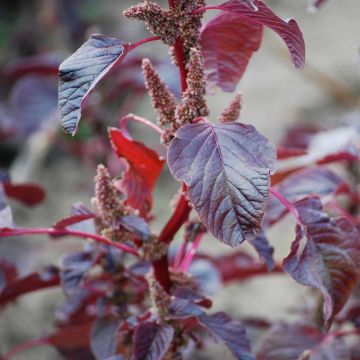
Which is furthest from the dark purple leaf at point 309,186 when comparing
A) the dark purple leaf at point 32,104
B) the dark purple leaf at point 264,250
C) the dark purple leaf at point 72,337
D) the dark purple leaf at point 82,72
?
the dark purple leaf at point 32,104

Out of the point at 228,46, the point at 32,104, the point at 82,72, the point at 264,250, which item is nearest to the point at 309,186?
the point at 264,250

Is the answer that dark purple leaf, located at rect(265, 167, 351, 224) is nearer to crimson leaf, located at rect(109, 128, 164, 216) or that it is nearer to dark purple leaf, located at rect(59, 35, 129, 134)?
crimson leaf, located at rect(109, 128, 164, 216)

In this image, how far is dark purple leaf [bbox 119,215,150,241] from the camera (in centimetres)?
90

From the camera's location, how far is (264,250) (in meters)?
1.02

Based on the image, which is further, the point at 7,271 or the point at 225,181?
the point at 7,271

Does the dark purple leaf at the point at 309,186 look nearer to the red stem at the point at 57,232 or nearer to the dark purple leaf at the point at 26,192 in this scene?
the red stem at the point at 57,232

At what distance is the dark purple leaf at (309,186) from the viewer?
47.4 inches

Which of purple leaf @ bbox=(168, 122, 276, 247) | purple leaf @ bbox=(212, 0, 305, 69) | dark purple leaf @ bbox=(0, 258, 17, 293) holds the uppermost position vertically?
purple leaf @ bbox=(212, 0, 305, 69)

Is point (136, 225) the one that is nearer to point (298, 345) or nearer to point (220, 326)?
point (220, 326)

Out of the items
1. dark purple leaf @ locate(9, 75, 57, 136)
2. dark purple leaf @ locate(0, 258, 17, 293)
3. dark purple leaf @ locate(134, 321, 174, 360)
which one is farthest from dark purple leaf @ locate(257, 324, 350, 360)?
dark purple leaf @ locate(9, 75, 57, 136)

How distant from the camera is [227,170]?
0.76m

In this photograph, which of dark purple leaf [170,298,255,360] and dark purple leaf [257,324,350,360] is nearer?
dark purple leaf [170,298,255,360]

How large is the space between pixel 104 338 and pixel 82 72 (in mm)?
454

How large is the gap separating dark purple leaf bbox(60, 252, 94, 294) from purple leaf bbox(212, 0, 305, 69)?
46 centimetres
